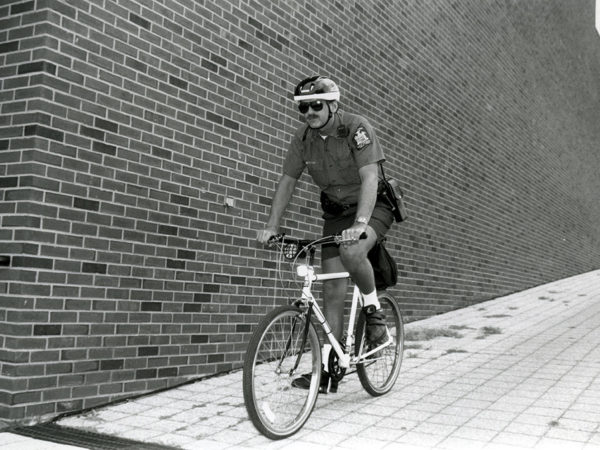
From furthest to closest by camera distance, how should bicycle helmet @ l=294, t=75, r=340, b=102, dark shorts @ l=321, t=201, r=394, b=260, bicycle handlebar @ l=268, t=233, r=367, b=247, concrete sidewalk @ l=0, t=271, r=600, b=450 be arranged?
dark shorts @ l=321, t=201, r=394, b=260 → bicycle helmet @ l=294, t=75, r=340, b=102 → bicycle handlebar @ l=268, t=233, r=367, b=247 → concrete sidewalk @ l=0, t=271, r=600, b=450

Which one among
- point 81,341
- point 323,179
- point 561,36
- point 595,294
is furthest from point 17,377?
point 561,36

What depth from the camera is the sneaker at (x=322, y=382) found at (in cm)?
330

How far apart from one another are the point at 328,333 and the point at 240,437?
74cm

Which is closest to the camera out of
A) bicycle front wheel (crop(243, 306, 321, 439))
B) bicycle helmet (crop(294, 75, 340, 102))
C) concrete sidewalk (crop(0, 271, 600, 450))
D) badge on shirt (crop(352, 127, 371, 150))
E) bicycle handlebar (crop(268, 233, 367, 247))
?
bicycle front wheel (crop(243, 306, 321, 439))

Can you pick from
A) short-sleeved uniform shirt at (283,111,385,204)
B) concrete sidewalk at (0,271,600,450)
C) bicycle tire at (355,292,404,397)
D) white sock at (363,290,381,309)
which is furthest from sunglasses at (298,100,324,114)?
concrete sidewalk at (0,271,600,450)

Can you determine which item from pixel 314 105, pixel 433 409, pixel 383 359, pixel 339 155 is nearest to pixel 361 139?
pixel 339 155

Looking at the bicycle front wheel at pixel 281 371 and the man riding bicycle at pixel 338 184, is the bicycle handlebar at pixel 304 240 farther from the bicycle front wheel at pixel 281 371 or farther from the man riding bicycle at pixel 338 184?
the bicycle front wheel at pixel 281 371

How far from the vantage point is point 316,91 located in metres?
3.44

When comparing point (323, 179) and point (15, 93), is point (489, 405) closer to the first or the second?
point (323, 179)

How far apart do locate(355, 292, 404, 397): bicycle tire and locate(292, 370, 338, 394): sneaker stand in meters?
0.28

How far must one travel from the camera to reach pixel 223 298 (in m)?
4.57

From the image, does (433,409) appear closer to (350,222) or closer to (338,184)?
(350,222)

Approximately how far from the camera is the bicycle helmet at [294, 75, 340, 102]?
3436mm

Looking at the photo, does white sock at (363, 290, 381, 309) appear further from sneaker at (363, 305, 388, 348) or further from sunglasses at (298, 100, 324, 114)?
sunglasses at (298, 100, 324, 114)
